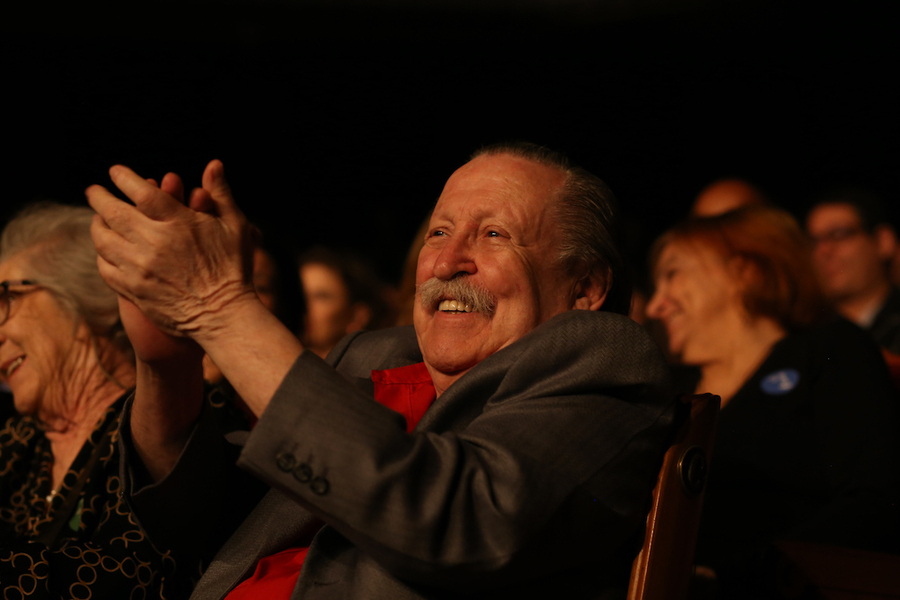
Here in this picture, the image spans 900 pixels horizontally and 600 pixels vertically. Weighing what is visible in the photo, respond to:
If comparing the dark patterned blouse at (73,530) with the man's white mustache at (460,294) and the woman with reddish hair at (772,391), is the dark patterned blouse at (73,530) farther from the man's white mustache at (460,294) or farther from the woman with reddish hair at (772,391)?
the woman with reddish hair at (772,391)

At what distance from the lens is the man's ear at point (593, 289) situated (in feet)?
4.77

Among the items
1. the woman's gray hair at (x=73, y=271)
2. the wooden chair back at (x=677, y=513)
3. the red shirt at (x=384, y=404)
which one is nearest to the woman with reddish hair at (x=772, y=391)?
the wooden chair back at (x=677, y=513)

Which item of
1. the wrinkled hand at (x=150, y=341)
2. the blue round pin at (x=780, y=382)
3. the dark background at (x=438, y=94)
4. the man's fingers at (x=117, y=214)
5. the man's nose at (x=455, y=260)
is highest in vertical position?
the dark background at (x=438, y=94)

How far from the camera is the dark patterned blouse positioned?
1.47 meters

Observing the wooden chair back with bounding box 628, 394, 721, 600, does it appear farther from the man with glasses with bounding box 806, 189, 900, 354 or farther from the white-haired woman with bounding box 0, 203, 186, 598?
the man with glasses with bounding box 806, 189, 900, 354

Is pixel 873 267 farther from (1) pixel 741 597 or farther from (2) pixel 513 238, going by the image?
(2) pixel 513 238

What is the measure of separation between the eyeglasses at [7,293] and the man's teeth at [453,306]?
1238 mm

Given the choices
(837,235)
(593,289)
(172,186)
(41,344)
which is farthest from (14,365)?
(837,235)

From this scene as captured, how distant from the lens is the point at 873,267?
417cm

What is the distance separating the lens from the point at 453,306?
140cm

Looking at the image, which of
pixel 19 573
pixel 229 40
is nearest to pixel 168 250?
pixel 19 573

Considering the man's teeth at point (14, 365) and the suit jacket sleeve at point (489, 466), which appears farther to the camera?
the man's teeth at point (14, 365)

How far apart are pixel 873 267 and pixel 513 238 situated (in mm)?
3504

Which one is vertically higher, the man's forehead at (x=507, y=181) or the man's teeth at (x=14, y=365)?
the man's forehead at (x=507, y=181)
